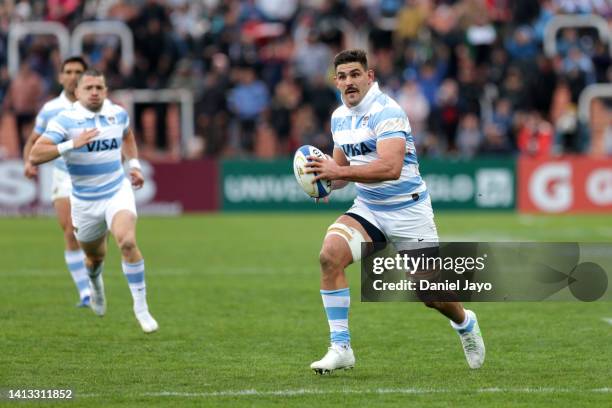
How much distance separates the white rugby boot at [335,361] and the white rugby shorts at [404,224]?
871mm

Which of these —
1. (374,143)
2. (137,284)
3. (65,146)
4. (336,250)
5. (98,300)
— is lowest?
(98,300)

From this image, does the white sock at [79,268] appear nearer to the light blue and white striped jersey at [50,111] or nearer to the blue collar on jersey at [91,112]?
the light blue and white striped jersey at [50,111]

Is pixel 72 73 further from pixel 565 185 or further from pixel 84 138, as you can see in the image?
pixel 565 185

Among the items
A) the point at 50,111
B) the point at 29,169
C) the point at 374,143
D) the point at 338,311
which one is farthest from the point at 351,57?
the point at 50,111

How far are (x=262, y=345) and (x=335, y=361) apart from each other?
1.73 meters

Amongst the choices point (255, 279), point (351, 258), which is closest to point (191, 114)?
point (255, 279)

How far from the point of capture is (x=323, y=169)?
8.57m

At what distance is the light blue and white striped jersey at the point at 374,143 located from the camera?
8.93 m

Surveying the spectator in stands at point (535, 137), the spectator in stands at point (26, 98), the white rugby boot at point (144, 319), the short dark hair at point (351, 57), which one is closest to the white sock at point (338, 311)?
the short dark hair at point (351, 57)

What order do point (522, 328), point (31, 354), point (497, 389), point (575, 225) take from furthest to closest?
point (575, 225) → point (522, 328) → point (31, 354) → point (497, 389)

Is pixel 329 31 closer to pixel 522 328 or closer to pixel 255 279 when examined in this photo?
pixel 255 279

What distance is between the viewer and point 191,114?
87.0ft

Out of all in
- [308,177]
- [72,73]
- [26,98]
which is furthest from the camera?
[26,98]

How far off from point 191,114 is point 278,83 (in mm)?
2012
